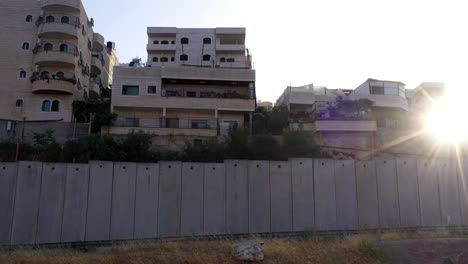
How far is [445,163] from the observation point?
1408 centimetres

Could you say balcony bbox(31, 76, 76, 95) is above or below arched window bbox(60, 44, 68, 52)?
below

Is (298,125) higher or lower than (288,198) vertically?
higher

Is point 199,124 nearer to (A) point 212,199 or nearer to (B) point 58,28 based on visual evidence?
(B) point 58,28

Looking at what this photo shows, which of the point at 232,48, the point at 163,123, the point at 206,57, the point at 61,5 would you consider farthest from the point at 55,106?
the point at 232,48

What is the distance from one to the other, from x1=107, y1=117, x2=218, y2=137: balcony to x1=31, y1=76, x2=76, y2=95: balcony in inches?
297

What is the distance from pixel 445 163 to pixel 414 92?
52.5m

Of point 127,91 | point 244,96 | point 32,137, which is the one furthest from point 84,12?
point 244,96

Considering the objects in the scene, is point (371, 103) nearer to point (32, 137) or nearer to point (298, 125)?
point (298, 125)

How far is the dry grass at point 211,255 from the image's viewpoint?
8891mm

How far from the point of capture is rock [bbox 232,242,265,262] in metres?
8.92

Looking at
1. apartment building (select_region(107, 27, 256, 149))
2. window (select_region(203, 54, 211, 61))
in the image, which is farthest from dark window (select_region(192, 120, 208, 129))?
window (select_region(203, 54, 211, 61))

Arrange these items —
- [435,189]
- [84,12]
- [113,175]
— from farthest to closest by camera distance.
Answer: [84,12] < [435,189] < [113,175]

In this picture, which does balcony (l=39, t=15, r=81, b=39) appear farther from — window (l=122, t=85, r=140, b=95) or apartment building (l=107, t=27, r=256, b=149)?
window (l=122, t=85, r=140, b=95)

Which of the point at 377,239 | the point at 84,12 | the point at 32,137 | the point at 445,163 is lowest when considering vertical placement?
the point at 377,239
